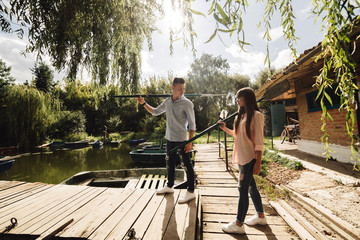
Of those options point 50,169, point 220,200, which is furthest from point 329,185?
point 50,169

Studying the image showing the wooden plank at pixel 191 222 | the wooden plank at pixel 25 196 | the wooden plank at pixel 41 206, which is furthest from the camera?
the wooden plank at pixel 25 196

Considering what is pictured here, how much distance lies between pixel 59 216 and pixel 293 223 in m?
2.98

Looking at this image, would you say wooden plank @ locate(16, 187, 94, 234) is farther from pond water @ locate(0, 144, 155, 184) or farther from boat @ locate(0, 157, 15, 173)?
boat @ locate(0, 157, 15, 173)

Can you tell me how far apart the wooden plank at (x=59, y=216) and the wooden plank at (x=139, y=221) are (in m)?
0.69

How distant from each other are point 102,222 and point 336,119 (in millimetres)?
6717

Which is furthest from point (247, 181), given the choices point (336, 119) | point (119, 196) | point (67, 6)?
point (336, 119)

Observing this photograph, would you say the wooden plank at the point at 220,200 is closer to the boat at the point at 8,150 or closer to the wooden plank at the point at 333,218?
the wooden plank at the point at 333,218

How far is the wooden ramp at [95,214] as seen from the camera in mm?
1782

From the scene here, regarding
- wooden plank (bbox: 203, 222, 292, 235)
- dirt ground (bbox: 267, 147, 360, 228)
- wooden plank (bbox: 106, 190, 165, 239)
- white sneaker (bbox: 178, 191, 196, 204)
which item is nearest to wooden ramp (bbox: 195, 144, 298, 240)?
wooden plank (bbox: 203, 222, 292, 235)

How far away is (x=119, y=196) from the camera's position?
2.64 meters

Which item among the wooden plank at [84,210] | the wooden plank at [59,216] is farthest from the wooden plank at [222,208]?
the wooden plank at [59,216]

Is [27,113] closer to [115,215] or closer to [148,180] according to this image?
[148,180]

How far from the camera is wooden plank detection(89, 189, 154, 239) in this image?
5.77ft

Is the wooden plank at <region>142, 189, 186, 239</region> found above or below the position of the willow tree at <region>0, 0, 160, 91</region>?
below
